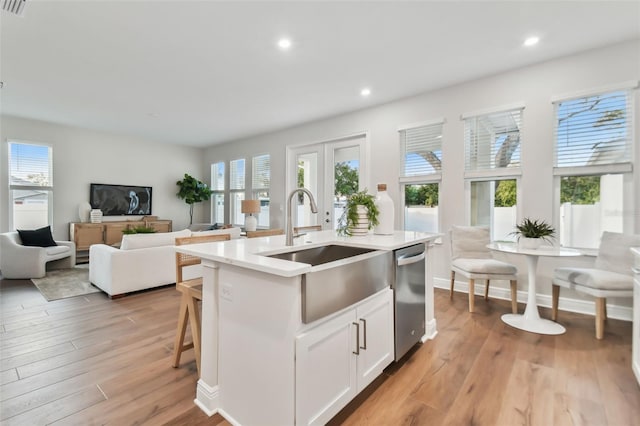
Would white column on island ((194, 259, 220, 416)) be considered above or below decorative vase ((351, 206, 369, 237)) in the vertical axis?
below

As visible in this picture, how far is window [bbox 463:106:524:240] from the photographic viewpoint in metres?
3.44

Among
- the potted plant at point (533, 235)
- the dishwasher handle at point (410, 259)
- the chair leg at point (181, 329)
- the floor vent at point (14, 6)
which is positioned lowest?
the chair leg at point (181, 329)

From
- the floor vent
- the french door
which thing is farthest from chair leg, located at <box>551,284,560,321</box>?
the floor vent

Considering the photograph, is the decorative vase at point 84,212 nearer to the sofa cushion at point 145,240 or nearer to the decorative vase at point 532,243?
the sofa cushion at point 145,240

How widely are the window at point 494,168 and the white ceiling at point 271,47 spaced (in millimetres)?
595

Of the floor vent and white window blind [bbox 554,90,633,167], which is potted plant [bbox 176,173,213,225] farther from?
white window blind [bbox 554,90,633,167]

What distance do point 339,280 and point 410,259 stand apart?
0.82 metres

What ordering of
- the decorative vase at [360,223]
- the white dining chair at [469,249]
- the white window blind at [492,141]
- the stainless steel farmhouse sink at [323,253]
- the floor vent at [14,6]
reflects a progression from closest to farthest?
the stainless steel farmhouse sink at [323,253] < the floor vent at [14,6] < the decorative vase at [360,223] < the white dining chair at [469,249] < the white window blind at [492,141]

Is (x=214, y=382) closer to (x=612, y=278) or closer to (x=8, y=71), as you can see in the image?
(x=612, y=278)

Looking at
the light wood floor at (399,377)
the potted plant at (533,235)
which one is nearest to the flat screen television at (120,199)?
the light wood floor at (399,377)

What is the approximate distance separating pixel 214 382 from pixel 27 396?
117 centimetres

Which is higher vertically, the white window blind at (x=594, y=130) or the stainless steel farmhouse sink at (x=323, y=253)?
the white window blind at (x=594, y=130)

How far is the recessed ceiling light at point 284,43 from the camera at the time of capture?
9.06 feet

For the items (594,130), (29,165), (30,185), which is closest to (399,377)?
(594,130)
